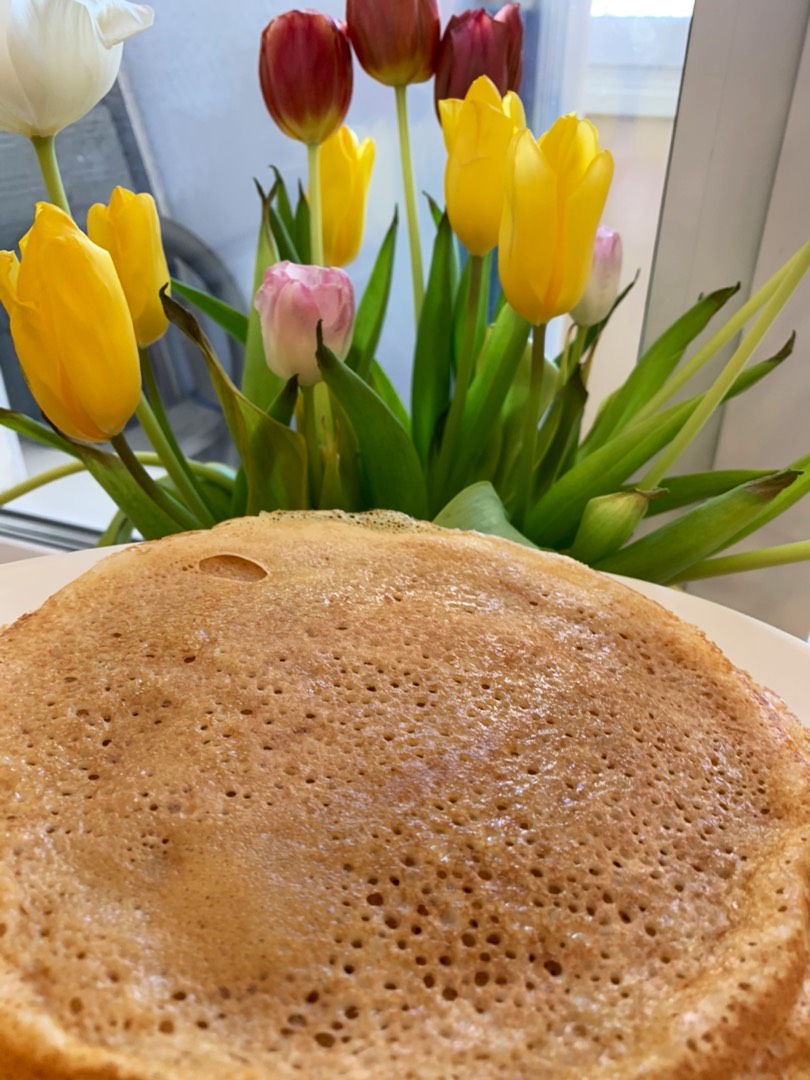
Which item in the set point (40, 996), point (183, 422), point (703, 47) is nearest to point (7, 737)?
point (40, 996)

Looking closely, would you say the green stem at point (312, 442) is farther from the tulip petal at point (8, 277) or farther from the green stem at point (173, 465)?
the tulip petal at point (8, 277)

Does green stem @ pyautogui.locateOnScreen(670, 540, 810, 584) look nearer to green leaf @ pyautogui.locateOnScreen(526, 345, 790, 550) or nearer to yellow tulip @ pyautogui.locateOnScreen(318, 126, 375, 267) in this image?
green leaf @ pyautogui.locateOnScreen(526, 345, 790, 550)

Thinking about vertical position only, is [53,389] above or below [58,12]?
below

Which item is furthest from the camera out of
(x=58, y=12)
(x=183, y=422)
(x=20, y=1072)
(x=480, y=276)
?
(x=183, y=422)

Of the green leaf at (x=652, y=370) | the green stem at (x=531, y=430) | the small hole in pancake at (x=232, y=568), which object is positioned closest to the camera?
the small hole in pancake at (x=232, y=568)

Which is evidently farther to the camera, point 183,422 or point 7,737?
point 183,422

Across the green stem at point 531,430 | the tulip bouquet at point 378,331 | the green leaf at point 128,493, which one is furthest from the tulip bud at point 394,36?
the green leaf at point 128,493

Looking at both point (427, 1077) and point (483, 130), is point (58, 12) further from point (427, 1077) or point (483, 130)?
point (427, 1077)
